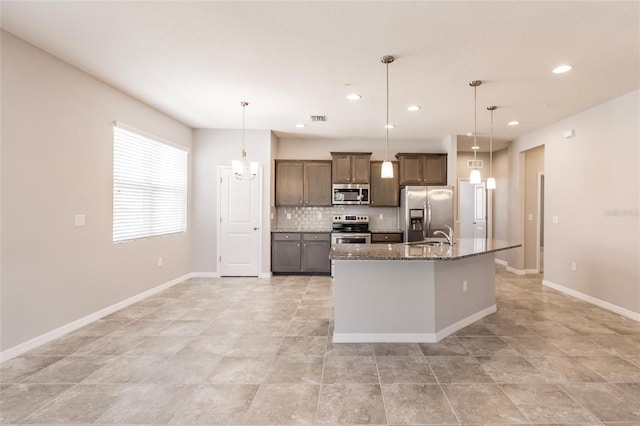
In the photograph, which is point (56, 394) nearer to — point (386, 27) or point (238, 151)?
point (386, 27)

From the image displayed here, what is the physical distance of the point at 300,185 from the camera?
636cm

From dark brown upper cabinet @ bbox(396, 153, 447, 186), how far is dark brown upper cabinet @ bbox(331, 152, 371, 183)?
72 centimetres

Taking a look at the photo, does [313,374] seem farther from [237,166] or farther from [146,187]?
[146,187]

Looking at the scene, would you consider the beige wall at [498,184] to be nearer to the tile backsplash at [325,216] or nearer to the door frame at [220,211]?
the tile backsplash at [325,216]

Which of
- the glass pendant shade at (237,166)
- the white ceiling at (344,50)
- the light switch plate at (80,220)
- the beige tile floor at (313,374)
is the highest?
the white ceiling at (344,50)

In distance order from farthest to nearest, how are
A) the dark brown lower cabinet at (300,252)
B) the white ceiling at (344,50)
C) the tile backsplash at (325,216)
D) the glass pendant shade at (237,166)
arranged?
the tile backsplash at (325,216), the dark brown lower cabinet at (300,252), the glass pendant shade at (237,166), the white ceiling at (344,50)

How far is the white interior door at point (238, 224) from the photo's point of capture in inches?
235

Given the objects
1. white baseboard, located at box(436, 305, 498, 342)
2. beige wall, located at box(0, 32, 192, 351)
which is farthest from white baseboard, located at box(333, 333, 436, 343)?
beige wall, located at box(0, 32, 192, 351)

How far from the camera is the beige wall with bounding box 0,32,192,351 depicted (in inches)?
108

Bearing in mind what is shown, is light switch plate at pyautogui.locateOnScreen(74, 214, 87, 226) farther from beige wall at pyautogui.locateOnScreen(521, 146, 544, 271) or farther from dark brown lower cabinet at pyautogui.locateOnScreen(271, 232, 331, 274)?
beige wall at pyautogui.locateOnScreen(521, 146, 544, 271)

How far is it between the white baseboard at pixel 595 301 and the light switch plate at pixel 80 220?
6.48 meters

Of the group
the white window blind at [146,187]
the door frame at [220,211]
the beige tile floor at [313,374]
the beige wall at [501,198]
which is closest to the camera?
the beige tile floor at [313,374]

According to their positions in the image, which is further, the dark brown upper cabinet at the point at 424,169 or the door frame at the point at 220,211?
the dark brown upper cabinet at the point at 424,169

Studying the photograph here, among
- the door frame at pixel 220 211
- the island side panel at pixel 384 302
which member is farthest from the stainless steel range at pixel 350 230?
the island side panel at pixel 384 302
